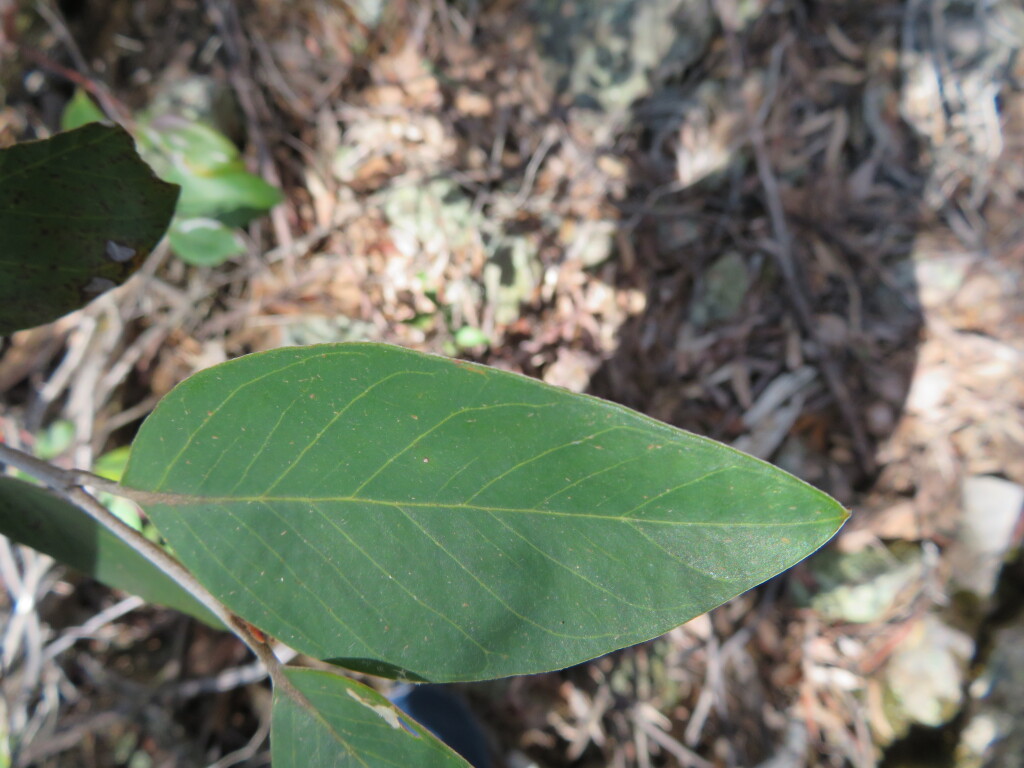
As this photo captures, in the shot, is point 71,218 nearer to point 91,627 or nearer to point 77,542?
point 77,542

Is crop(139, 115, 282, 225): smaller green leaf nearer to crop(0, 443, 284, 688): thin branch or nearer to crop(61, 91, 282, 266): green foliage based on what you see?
crop(61, 91, 282, 266): green foliage

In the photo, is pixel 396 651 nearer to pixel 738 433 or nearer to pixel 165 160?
pixel 165 160

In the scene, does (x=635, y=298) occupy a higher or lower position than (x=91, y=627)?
higher

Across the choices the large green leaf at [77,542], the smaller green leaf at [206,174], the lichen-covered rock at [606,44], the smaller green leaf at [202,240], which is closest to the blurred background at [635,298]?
the lichen-covered rock at [606,44]

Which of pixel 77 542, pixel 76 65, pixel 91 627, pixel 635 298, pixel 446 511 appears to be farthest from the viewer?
pixel 635 298

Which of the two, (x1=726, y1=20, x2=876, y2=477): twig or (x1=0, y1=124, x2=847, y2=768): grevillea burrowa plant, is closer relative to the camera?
(x1=0, y1=124, x2=847, y2=768): grevillea burrowa plant

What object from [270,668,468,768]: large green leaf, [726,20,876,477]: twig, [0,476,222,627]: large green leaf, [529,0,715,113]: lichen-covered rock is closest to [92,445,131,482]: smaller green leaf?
[0,476,222,627]: large green leaf

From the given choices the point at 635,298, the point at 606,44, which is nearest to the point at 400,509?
the point at 635,298

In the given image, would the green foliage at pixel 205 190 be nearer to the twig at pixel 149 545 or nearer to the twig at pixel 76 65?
the twig at pixel 76 65

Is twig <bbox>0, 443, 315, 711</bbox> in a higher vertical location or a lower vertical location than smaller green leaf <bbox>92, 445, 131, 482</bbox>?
higher
